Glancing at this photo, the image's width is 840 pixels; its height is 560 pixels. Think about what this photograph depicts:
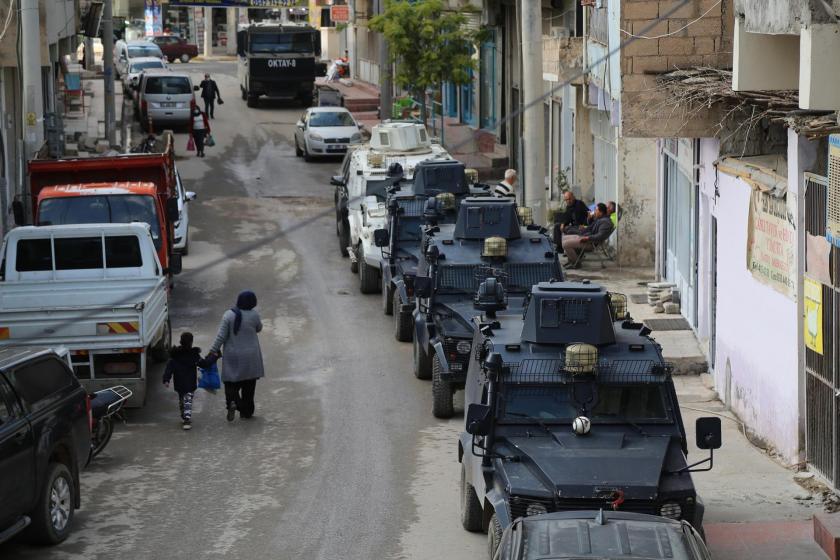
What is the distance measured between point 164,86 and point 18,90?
1434 cm

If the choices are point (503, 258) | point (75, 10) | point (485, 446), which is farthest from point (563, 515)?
point (75, 10)

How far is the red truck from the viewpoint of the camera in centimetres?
2062

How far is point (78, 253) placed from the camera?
712 inches

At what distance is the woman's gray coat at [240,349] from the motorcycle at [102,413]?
1.37 meters

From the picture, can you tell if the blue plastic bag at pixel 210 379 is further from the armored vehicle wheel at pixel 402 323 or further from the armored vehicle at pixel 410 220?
the armored vehicle wheel at pixel 402 323

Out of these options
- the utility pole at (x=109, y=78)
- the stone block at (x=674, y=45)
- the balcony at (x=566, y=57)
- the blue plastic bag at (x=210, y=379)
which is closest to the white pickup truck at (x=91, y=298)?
the blue plastic bag at (x=210, y=379)

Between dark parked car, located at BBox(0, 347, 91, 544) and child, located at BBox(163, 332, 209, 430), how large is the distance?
2902 millimetres

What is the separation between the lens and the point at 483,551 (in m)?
11.5

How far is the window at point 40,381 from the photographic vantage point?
38.0ft

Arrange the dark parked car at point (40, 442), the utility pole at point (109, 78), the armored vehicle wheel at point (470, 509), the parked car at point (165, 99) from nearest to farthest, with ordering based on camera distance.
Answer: the dark parked car at point (40, 442), the armored vehicle wheel at point (470, 509), the utility pole at point (109, 78), the parked car at point (165, 99)

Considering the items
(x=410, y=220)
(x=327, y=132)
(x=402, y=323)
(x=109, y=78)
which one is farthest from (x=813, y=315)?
(x=109, y=78)

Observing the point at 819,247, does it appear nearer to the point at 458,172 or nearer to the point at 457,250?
the point at 457,250

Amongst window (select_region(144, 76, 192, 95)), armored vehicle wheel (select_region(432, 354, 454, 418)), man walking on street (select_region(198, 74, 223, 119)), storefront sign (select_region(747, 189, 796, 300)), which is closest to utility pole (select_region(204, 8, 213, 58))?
man walking on street (select_region(198, 74, 223, 119))

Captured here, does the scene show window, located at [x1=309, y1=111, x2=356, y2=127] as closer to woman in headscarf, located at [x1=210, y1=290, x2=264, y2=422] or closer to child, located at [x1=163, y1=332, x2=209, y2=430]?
woman in headscarf, located at [x1=210, y1=290, x2=264, y2=422]
